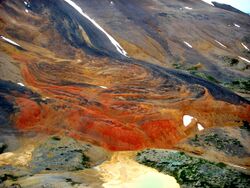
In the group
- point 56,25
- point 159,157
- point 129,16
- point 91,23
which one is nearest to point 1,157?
point 159,157

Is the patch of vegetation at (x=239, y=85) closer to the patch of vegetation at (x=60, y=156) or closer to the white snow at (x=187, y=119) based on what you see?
the white snow at (x=187, y=119)

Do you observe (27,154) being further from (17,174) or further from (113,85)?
(113,85)

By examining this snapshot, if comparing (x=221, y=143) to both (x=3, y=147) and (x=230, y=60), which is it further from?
(x=230, y=60)

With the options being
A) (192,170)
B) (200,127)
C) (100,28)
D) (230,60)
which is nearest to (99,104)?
(200,127)

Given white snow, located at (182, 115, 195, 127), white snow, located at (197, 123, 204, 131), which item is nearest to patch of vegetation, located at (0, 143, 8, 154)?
white snow, located at (182, 115, 195, 127)

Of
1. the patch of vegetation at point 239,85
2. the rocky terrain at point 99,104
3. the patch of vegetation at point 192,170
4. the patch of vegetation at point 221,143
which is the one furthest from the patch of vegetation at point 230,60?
the patch of vegetation at point 192,170

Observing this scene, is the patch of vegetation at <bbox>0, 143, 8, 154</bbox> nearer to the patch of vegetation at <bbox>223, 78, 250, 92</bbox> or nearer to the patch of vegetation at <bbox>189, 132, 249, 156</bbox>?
the patch of vegetation at <bbox>189, 132, 249, 156</bbox>
